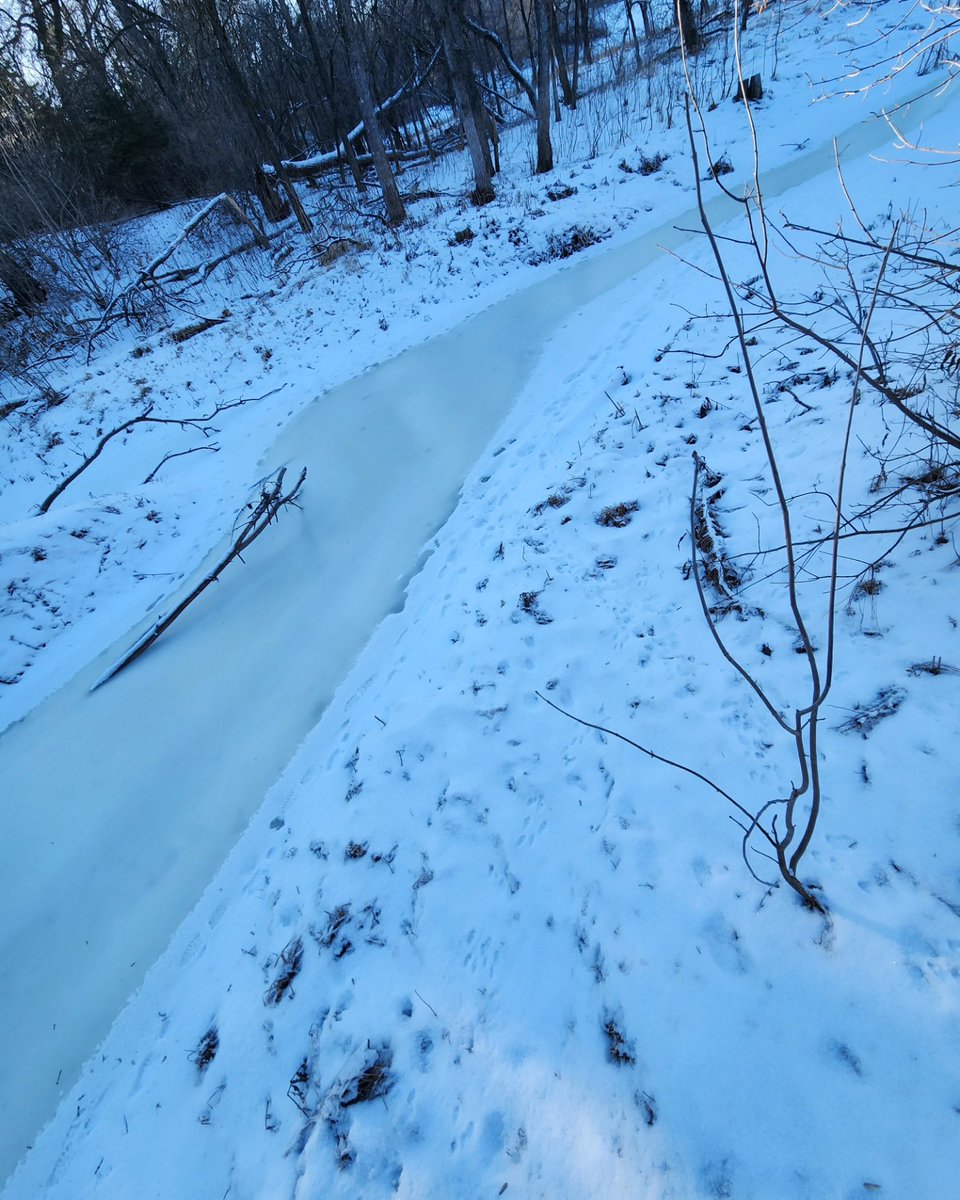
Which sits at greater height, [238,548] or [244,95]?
[244,95]

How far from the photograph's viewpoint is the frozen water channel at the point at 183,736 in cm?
286

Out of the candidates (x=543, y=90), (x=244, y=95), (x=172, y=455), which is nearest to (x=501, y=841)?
(x=172, y=455)

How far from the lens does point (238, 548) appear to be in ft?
17.3

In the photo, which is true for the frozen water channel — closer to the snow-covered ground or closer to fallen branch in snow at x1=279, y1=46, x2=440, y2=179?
the snow-covered ground

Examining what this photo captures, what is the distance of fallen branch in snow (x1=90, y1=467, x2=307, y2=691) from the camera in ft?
15.5

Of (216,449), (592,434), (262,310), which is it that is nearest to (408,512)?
(592,434)

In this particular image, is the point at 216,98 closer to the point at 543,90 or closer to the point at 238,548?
the point at 543,90

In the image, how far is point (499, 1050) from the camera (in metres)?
1.95

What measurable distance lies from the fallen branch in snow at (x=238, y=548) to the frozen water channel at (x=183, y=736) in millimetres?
113

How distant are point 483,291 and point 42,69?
62.9 ft

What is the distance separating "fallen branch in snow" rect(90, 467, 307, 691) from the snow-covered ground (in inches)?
7.9

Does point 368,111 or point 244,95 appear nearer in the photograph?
point 368,111

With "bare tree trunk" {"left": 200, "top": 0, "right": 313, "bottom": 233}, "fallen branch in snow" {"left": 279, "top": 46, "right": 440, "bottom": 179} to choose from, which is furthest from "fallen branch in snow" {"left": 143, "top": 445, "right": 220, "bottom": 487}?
"fallen branch in snow" {"left": 279, "top": 46, "right": 440, "bottom": 179}

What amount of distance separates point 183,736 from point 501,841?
266 centimetres
